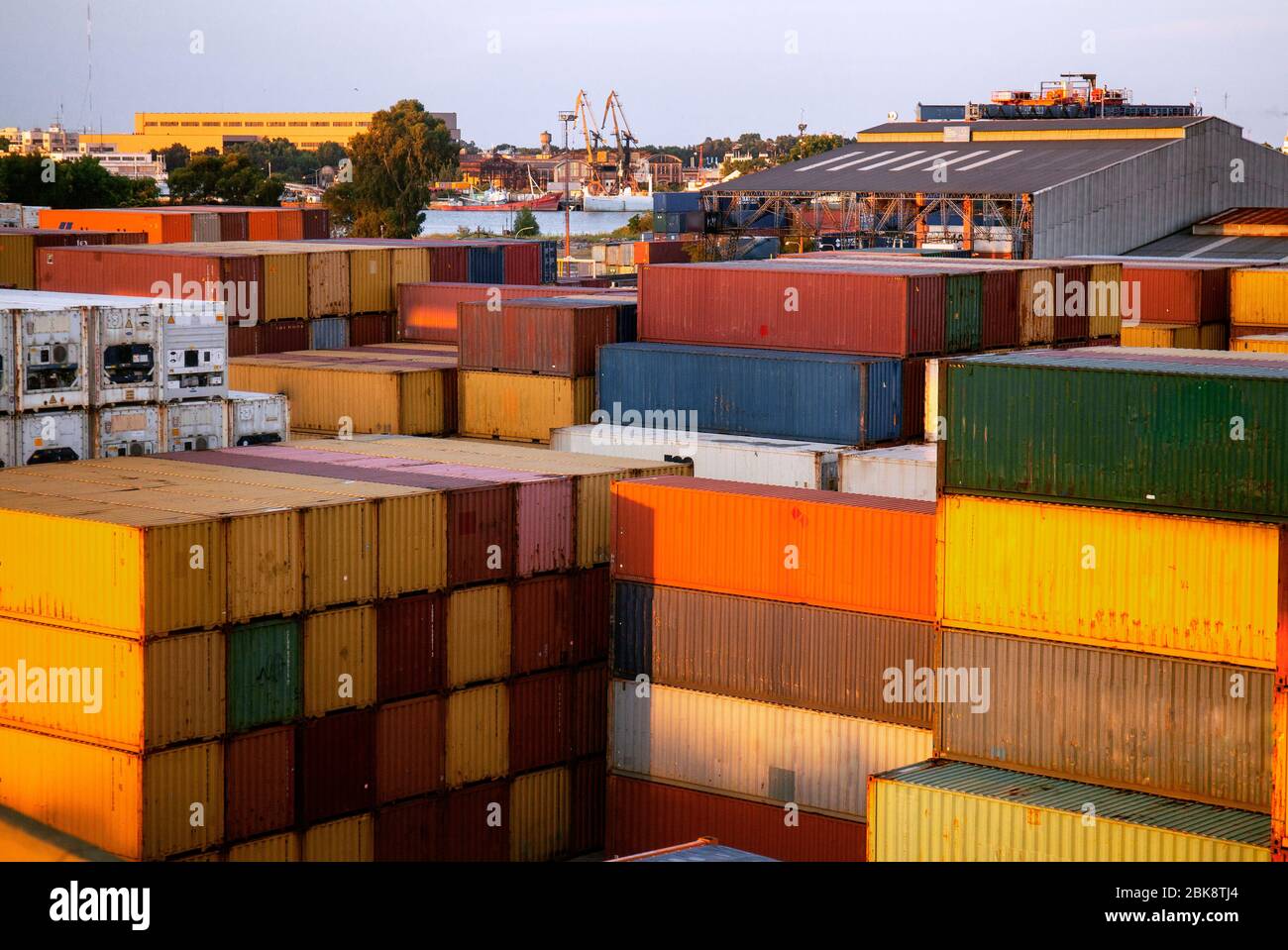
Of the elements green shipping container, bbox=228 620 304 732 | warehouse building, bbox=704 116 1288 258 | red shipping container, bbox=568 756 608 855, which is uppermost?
warehouse building, bbox=704 116 1288 258

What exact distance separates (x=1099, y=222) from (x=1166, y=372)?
64017mm

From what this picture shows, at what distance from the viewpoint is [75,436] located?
32219 millimetres

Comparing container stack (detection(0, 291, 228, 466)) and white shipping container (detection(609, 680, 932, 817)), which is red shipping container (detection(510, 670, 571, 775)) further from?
container stack (detection(0, 291, 228, 466))

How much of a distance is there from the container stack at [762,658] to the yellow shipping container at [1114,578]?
223 cm

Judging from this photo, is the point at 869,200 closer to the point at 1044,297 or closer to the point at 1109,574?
the point at 1044,297

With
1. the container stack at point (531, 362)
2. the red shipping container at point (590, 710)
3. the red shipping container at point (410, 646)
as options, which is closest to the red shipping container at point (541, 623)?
the red shipping container at point (590, 710)

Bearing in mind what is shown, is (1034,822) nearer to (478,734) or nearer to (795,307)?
(478,734)

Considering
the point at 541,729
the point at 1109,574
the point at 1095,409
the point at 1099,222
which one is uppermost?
the point at 1099,222

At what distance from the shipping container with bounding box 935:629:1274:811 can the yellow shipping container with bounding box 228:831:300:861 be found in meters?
9.61

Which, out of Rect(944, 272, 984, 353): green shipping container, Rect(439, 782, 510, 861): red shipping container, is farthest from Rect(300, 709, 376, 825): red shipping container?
Rect(944, 272, 984, 353): green shipping container

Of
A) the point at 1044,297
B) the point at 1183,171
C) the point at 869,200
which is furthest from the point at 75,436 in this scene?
the point at 1183,171

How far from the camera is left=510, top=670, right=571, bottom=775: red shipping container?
99.5ft

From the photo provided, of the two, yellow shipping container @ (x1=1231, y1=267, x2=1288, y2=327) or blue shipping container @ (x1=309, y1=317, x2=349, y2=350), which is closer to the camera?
blue shipping container @ (x1=309, y1=317, x2=349, y2=350)

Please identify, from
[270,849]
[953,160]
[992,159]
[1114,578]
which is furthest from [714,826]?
[953,160]
